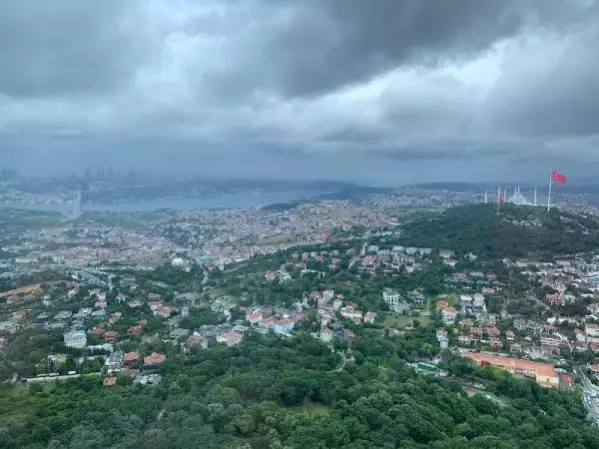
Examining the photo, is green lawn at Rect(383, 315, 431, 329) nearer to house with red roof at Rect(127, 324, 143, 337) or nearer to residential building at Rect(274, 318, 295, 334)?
residential building at Rect(274, 318, 295, 334)

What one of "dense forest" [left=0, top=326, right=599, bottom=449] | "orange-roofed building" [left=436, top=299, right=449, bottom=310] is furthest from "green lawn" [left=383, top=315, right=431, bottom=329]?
"dense forest" [left=0, top=326, right=599, bottom=449]

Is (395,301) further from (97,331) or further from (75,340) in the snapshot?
(75,340)

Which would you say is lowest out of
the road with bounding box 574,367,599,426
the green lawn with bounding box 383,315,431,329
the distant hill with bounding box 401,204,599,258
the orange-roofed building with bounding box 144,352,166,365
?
the road with bounding box 574,367,599,426

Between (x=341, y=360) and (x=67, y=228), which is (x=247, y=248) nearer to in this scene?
(x=67, y=228)

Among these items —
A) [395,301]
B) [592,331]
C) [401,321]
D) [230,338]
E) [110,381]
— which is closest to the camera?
[110,381]

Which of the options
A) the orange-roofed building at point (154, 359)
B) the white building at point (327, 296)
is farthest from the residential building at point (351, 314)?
the orange-roofed building at point (154, 359)

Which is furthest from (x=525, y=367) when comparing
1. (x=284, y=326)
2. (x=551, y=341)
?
(x=284, y=326)
